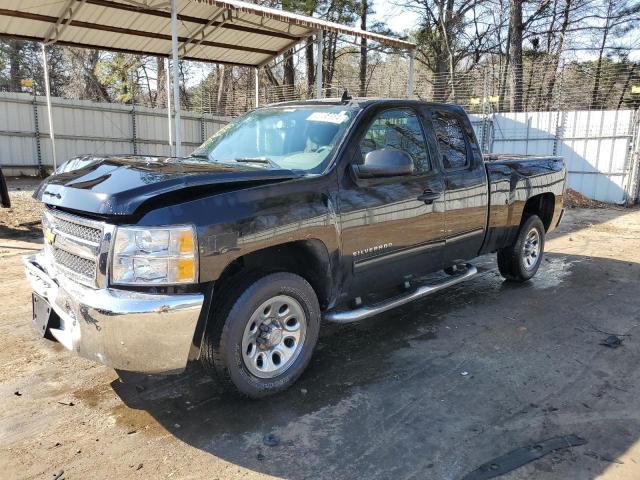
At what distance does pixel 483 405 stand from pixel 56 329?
277 cm

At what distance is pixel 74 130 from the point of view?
1722cm

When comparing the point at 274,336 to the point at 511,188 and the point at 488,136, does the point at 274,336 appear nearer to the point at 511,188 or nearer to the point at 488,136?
the point at 511,188

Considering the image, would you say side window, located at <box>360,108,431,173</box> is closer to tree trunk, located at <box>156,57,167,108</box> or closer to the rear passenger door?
the rear passenger door

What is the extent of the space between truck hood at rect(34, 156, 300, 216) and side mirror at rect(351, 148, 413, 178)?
1.96 feet

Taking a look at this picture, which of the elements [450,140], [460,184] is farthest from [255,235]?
[450,140]

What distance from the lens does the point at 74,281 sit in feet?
10.0

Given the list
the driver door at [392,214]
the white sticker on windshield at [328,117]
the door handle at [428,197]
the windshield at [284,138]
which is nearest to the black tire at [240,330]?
the driver door at [392,214]

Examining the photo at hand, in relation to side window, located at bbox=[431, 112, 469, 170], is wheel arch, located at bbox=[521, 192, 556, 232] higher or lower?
lower

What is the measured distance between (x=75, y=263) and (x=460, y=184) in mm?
3384

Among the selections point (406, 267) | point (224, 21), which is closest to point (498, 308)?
point (406, 267)

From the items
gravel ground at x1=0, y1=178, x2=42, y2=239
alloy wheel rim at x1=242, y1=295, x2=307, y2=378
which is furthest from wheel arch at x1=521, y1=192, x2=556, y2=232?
gravel ground at x1=0, y1=178, x2=42, y2=239

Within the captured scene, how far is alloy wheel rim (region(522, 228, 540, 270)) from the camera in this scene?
627 cm

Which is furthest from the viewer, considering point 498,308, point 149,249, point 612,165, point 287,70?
point 287,70

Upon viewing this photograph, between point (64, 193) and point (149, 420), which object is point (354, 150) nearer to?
point (64, 193)
